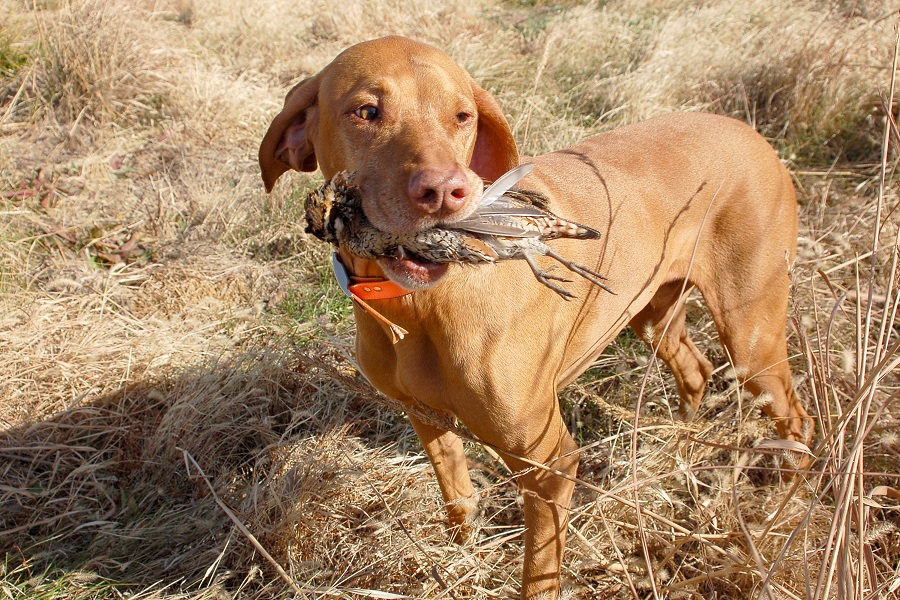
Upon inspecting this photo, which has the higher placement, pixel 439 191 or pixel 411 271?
pixel 439 191

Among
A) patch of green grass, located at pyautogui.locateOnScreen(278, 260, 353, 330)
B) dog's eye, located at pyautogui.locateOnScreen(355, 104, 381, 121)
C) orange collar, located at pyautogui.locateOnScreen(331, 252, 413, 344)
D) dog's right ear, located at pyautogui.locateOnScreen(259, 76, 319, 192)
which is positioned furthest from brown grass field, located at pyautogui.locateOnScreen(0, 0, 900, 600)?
dog's eye, located at pyautogui.locateOnScreen(355, 104, 381, 121)

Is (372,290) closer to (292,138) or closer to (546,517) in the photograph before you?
(292,138)

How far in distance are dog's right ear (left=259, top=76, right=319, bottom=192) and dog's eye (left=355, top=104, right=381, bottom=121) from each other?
12.7 inches

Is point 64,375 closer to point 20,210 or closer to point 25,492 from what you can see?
point 25,492

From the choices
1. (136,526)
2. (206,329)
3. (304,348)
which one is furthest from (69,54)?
(136,526)

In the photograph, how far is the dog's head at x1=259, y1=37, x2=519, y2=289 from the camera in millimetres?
2002

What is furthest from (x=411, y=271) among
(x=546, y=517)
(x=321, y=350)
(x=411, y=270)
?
(x=321, y=350)

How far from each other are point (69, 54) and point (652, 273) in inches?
192

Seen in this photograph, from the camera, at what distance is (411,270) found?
2061mm

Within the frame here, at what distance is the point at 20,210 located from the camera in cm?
481

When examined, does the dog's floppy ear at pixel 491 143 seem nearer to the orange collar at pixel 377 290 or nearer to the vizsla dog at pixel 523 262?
the vizsla dog at pixel 523 262

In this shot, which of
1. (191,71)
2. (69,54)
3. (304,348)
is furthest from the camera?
(191,71)

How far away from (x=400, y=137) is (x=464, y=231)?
0.41m

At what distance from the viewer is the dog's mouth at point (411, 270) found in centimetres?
206
